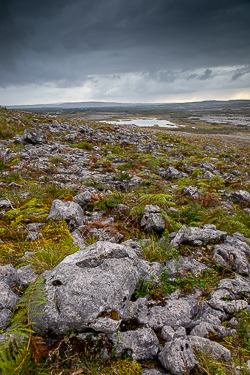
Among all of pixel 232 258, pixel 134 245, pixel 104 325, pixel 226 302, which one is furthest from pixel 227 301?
pixel 104 325

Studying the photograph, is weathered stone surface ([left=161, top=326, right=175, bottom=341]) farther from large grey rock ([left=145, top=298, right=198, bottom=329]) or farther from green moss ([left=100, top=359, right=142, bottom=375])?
green moss ([left=100, top=359, right=142, bottom=375])

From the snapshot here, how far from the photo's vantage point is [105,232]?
16.5ft

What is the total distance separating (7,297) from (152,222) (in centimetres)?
352

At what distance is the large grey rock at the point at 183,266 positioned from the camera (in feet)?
13.0

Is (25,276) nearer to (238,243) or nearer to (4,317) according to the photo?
(4,317)

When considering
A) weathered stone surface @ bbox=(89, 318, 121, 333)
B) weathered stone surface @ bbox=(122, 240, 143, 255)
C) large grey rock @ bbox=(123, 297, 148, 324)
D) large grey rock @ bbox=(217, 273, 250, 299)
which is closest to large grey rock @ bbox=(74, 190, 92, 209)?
weathered stone surface @ bbox=(122, 240, 143, 255)

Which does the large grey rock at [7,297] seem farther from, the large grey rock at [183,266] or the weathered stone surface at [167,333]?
the large grey rock at [183,266]

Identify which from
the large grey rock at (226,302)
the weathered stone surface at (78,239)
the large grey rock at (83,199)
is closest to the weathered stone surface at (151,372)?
the large grey rock at (226,302)

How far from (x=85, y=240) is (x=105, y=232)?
22.3 inches

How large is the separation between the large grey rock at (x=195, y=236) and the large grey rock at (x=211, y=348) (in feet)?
6.88

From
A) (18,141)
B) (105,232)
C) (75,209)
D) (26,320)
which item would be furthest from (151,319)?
(18,141)

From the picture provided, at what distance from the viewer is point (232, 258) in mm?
4258

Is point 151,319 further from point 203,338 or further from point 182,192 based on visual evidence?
point 182,192

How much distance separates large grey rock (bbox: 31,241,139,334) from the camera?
2473 mm
